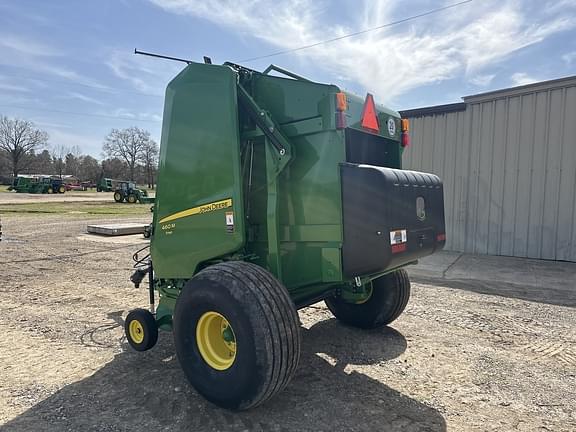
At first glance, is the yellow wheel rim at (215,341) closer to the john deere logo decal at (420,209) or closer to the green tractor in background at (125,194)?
the john deere logo decal at (420,209)

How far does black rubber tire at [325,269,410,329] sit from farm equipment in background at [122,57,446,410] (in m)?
0.67

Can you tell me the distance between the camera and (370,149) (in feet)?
11.2

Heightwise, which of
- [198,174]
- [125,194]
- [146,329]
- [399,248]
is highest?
[198,174]

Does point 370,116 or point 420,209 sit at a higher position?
point 370,116

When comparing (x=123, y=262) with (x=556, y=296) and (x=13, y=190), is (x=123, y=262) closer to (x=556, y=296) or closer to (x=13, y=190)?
(x=556, y=296)

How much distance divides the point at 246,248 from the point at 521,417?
224cm

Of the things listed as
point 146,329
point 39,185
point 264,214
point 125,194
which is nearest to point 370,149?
point 264,214

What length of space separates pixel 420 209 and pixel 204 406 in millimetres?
2149

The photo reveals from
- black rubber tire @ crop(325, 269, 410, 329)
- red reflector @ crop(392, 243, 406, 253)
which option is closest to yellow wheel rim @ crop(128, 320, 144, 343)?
black rubber tire @ crop(325, 269, 410, 329)

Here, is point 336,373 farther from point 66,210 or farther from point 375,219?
point 66,210

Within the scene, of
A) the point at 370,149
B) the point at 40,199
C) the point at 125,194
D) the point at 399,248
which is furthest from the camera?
the point at 125,194

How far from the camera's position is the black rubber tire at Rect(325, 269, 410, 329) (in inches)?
164

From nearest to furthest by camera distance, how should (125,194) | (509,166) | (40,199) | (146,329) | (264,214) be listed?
1. (264,214)
2. (146,329)
3. (509,166)
4. (40,199)
5. (125,194)

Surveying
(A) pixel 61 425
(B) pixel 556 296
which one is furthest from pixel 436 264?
(A) pixel 61 425
